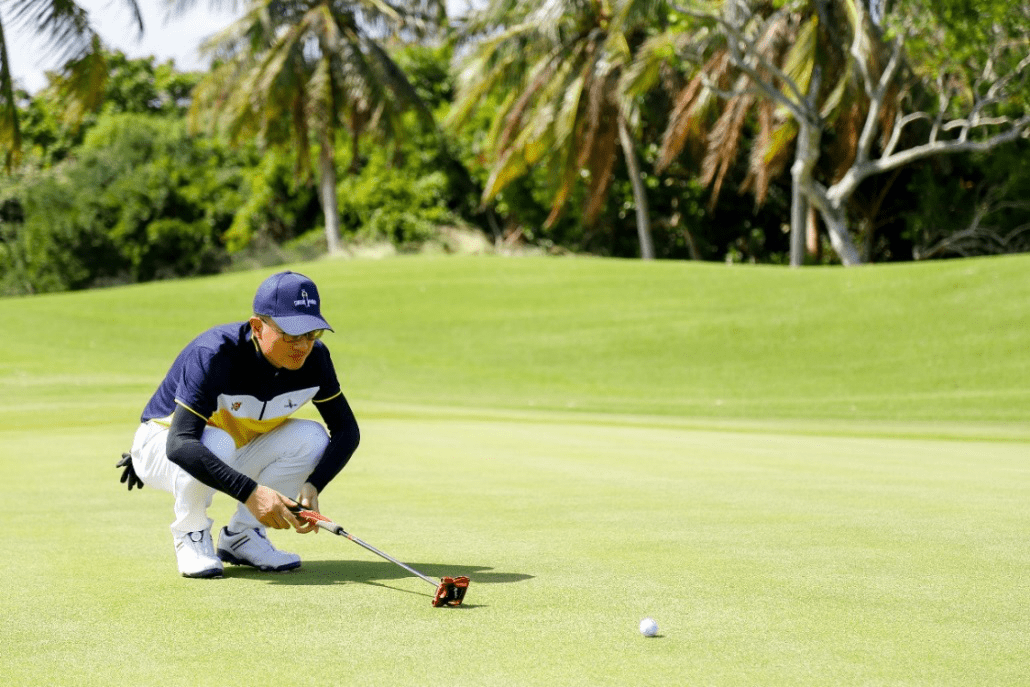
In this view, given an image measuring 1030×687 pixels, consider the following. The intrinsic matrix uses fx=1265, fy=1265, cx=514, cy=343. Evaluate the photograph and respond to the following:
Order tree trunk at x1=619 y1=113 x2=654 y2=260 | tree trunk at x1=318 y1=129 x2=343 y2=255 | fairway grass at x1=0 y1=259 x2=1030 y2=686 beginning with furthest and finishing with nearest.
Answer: tree trunk at x1=318 y1=129 x2=343 y2=255 → tree trunk at x1=619 y1=113 x2=654 y2=260 → fairway grass at x1=0 y1=259 x2=1030 y2=686

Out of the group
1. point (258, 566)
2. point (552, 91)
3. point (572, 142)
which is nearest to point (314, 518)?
point (258, 566)

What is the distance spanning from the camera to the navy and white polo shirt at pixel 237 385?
16.3 feet

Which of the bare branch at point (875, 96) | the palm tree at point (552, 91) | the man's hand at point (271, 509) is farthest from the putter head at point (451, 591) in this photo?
the palm tree at point (552, 91)

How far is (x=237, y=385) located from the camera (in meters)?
5.13

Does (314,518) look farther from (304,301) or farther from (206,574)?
(304,301)

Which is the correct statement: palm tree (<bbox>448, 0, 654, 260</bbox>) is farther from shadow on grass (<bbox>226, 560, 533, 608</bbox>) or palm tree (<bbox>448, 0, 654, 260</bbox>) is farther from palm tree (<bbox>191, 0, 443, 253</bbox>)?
shadow on grass (<bbox>226, 560, 533, 608</bbox>)

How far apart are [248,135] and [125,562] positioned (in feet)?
107

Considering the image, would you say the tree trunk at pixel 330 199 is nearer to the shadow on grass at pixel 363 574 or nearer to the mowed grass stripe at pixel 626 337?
the mowed grass stripe at pixel 626 337

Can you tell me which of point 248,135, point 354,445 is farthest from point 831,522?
point 248,135

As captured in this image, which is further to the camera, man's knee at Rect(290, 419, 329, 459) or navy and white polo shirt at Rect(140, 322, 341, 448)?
man's knee at Rect(290, 419, 329, 459)

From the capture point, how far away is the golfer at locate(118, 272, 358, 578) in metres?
4.86

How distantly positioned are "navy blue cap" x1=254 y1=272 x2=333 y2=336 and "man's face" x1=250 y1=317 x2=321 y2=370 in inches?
2.3

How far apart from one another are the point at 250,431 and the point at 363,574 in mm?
790

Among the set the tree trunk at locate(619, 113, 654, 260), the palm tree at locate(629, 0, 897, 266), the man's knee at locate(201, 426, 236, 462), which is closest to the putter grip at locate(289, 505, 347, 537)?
the man's knee at locate(201, 426, 236, 462)
